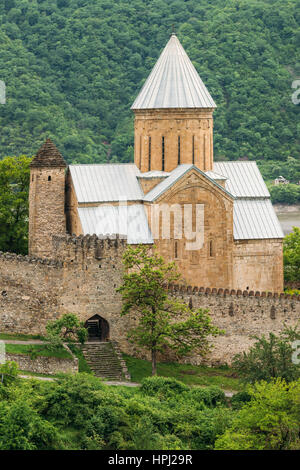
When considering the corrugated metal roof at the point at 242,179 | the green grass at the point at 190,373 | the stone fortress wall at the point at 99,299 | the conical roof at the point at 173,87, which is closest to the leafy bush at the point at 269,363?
the green grass at the point at 190,373

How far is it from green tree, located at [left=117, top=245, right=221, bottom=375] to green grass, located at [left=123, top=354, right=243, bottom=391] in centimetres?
48

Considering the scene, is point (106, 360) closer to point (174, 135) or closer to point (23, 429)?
point (23, 429)

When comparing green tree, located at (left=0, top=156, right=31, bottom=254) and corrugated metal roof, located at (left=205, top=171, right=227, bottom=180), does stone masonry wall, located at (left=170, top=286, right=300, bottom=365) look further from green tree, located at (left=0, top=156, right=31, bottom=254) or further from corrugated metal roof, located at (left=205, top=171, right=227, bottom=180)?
green tree, located at (left=0, top=156, right=31, bottom=254)

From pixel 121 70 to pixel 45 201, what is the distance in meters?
29.1

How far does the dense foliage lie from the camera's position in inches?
1108

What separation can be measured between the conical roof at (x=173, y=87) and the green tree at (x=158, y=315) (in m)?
7.00

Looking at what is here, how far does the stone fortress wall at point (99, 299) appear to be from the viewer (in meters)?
34.4

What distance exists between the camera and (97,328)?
3631 centimetres

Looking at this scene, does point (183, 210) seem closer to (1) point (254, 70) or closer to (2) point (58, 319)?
(2) point (58, 319)

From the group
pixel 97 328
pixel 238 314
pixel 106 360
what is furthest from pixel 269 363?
pixel 97 328

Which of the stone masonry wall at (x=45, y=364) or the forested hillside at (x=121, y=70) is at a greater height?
the forested hillside at (x=121, y=70)

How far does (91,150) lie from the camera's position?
6084cm

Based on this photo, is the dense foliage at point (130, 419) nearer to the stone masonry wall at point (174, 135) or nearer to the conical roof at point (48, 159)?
the conical roof at point (48, 159)

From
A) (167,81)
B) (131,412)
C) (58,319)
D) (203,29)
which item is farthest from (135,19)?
(131,412)
